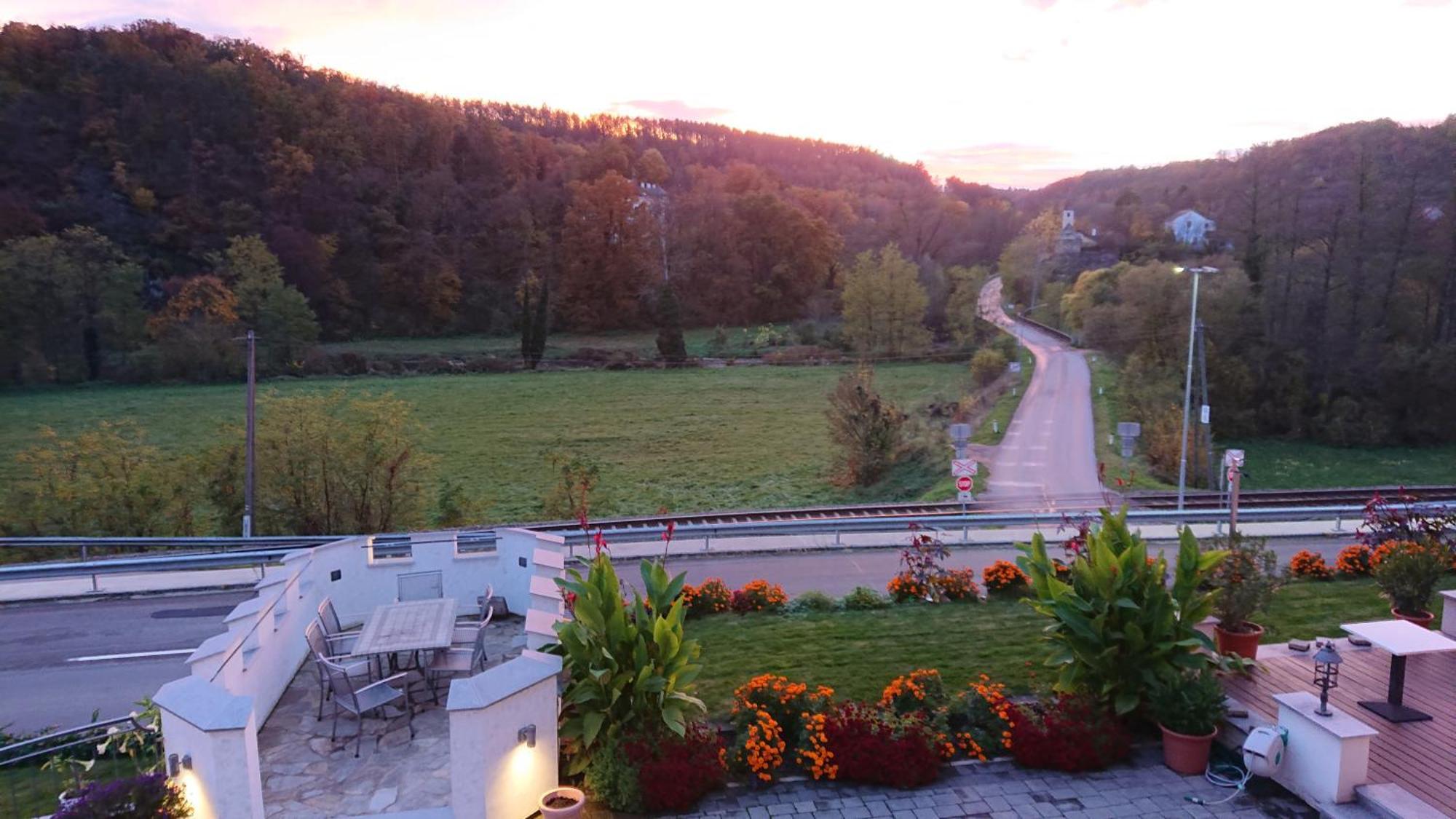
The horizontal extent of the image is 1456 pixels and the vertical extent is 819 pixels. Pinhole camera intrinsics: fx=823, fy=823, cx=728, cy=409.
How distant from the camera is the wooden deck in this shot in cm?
621

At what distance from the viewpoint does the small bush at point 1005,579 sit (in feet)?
39.0

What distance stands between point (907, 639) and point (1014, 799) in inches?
143

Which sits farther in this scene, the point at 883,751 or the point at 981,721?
the point at 981,721

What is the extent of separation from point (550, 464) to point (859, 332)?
2833cm

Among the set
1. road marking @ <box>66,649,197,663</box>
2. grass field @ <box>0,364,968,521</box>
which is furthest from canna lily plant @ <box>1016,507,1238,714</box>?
grass field @ <box>0,364,968,521</box>

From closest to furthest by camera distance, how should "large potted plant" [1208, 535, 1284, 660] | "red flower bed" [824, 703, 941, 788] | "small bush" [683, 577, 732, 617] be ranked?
1. "red flower bed" [824, 703, 941, 788]
2. "large potted plant" [1208, 535, 1284, 660]
3. "small bush" [683, 577, 732, 617]

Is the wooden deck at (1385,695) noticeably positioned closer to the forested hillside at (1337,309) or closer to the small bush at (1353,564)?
the small bush at (1353,564)

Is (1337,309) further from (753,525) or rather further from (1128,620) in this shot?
(1128,620)

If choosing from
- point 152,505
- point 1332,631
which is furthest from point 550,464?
point 1332,631

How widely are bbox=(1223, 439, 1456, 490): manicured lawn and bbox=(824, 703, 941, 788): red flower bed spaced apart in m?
30.3

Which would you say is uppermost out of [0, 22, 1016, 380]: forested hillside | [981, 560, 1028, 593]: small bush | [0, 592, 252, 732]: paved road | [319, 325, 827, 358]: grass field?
[0, 22, 1016, 380]: forested hillside

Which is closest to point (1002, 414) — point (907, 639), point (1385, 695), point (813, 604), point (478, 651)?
point (813, 604)

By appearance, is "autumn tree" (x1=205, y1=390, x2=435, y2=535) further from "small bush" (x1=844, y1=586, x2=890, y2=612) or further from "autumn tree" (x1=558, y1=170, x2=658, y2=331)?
"autumn tree" (x1=558, y1=170, x2=658, y2=331)

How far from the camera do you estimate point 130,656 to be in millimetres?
10500
